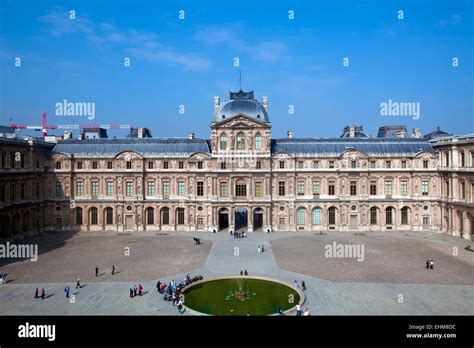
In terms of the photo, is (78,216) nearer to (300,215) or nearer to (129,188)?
(129,188)

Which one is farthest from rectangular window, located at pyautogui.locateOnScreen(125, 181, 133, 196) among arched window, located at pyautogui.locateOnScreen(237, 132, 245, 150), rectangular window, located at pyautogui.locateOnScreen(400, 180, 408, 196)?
rectangular window, located at pyautogui.locateOnScreen(400, 180, 408, 196)

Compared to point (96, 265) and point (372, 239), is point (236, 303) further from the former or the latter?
A: point (372, 239)

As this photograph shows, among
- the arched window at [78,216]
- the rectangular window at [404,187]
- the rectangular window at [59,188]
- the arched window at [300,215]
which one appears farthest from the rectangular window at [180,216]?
the rectangular window at [404,187]

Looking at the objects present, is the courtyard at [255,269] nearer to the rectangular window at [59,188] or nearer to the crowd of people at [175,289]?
the crowd of people at [175,289]

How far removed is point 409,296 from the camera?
30.5m

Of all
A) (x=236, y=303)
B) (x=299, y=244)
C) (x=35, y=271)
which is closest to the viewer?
(x=236, y=303)

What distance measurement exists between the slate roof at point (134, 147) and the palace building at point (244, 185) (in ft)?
1.06

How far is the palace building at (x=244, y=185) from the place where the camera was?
59.7 metres

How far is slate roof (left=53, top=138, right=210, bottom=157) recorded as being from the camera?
202 ft

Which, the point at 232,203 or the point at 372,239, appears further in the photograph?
the point at 232,203

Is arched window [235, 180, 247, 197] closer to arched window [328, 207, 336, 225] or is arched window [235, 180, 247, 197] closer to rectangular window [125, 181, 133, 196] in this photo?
arched window [328, 207, 336, 225]

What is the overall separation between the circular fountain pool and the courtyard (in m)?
1.35

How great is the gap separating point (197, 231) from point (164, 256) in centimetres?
1588
